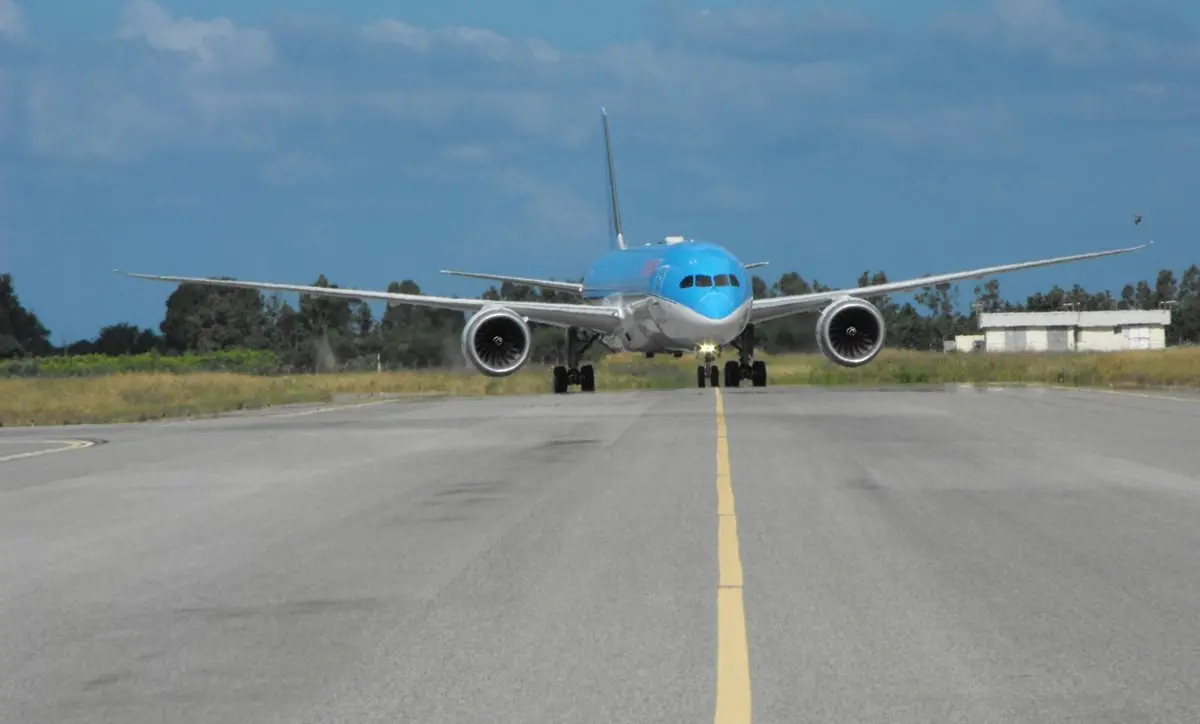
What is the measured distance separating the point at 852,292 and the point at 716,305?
4.84 m

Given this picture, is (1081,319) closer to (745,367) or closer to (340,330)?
(340,330)

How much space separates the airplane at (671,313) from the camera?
4234cm

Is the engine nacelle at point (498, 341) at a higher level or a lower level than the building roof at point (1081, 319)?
lower

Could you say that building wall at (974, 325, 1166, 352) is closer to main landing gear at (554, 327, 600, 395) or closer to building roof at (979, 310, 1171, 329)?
building roof at (979, 310, 1171, 329)

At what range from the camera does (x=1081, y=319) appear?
149m

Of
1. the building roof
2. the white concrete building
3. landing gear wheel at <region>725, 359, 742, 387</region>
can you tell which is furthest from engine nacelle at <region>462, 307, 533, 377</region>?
the building roof

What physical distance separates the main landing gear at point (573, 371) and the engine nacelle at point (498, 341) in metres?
2.62

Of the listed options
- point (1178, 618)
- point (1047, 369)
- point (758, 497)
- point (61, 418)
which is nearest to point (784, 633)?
point (1178, 618)

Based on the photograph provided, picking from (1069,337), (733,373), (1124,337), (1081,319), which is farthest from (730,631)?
(1081,319)

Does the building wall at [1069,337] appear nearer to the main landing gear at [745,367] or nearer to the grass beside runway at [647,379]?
the grass beside runway at [647,379]

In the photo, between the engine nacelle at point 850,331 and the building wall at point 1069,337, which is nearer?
the engine nacelle at point 850,331

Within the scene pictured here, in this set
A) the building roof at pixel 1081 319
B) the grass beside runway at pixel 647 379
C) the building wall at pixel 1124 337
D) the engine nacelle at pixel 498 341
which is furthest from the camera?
the building roof at pixel 1081 319

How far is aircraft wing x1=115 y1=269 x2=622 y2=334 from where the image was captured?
143ft

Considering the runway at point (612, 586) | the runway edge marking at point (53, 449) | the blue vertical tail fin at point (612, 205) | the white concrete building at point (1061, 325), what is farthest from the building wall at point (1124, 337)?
the runway at point (612, 586)
